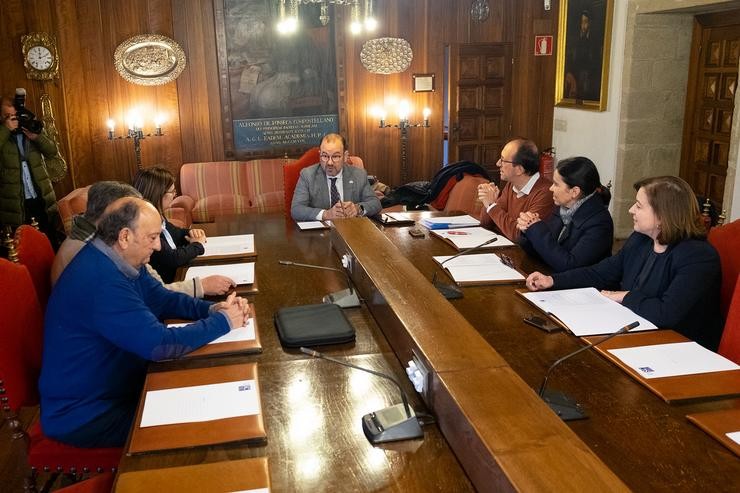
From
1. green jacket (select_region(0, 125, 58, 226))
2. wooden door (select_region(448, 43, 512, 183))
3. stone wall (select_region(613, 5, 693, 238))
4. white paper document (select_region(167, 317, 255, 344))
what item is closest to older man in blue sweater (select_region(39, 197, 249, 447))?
white paper document (select_region(167, 317, 255, 344))

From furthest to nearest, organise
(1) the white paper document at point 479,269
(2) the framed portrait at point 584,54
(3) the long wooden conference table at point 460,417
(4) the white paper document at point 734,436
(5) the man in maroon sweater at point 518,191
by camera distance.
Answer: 1. (2) the framed portrait at point 584,54
2. (5) the man in maroon sweater at point 518,191
3. (1) the white paper document at point 479,269
4. (4) the white paper document at point 734,436
5. (3) the long wooden conference table at point 460,417

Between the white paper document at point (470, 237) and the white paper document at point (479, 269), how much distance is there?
7.9 inches

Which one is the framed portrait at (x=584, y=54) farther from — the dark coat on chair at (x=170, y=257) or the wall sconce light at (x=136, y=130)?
the dark coat on chair at (x=170, y=257)

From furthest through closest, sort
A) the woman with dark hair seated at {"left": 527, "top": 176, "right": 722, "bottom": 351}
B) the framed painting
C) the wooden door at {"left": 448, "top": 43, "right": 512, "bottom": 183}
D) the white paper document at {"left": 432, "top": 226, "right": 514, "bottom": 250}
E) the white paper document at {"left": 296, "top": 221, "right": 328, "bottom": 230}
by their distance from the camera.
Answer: the wooden door at {"left": 448, "top": 43, "right": 512, "bottom": 183}, the framed painting, the white paper document at {"left": 296, "top": 221, "right": 328, "bottom": 230}, the white paper document at {"left": 432, "top": 226, "right": 514, "bottom": 250}, the woman with dark hair seated at {"left": 527, "top": 176, "right": 722, "bottom": 351}

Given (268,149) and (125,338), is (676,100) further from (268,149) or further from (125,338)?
(125,338)

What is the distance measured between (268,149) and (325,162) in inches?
126

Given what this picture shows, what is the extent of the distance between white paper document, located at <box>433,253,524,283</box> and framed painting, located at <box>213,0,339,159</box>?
4507 mm

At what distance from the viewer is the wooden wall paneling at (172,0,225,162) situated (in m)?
6.77

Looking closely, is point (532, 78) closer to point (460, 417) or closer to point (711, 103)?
point (711, 103)

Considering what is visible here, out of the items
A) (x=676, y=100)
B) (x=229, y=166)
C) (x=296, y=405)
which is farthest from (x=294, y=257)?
(x=676, y=100)

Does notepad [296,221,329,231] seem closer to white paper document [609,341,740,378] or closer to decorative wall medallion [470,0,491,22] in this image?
white paper document [609,341,740,378]

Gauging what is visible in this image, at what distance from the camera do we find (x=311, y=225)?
3959 millimetres

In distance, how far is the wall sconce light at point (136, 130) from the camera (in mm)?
6652

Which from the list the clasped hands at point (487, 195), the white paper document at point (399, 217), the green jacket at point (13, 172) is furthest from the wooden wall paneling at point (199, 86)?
the clasped hands at point (487, 195)
